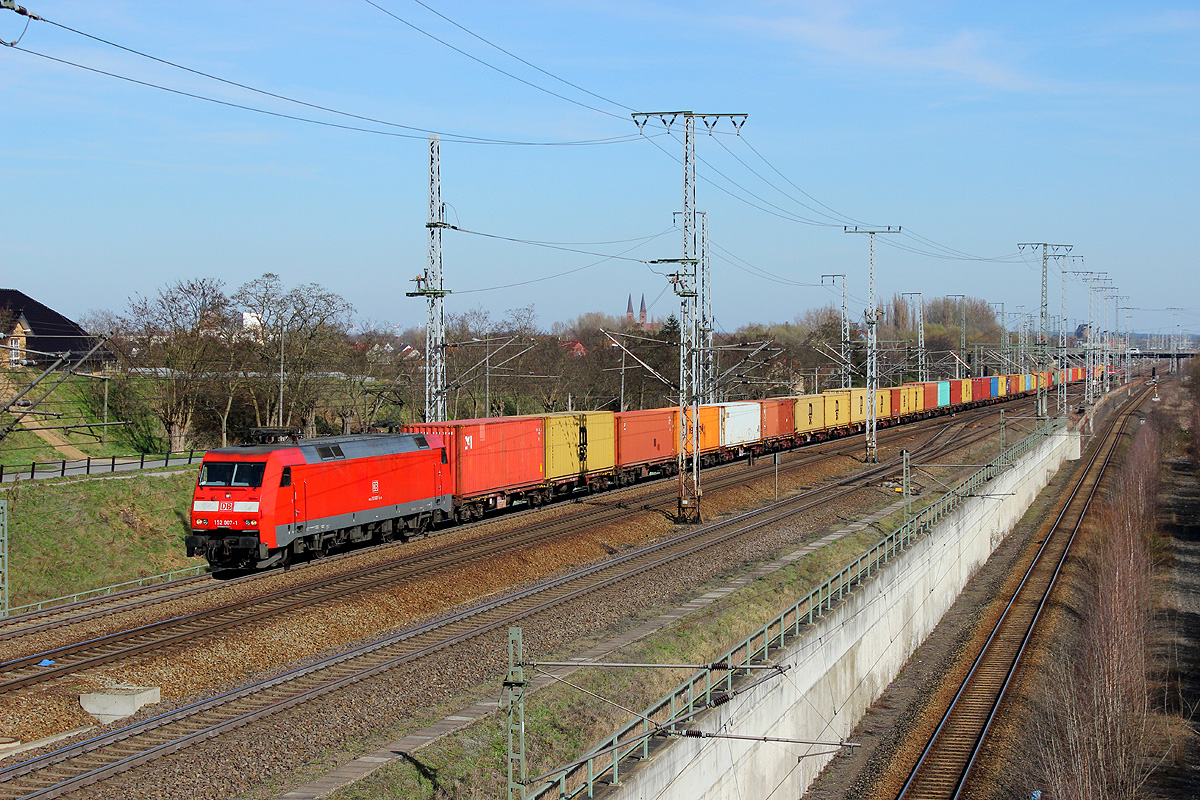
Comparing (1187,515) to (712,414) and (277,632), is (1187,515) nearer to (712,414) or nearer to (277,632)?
(712,414)

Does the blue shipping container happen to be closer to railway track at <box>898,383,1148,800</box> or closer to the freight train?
railway track at <box>898,383,1148,800</box>

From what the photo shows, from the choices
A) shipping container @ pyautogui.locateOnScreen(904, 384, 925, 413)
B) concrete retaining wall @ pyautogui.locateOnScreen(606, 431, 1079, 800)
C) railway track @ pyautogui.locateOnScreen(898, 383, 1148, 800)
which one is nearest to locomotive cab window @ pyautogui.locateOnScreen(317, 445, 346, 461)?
concrete retaining wall @ pyautogui.locateOnScreen(606, 431, 1079, 800)

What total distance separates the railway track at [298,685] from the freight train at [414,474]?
6.08 meters

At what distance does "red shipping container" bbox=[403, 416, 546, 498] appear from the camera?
3181cm

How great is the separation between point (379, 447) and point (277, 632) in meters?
9.48

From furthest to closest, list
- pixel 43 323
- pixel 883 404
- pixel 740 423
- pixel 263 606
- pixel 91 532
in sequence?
pixel 883 404 → pixel 43 323 → pixel 740 423 → pixel 91 532 → pixel 263 606

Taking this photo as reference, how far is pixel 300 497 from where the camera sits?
2492 centimetres

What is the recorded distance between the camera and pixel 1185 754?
78.2 feet

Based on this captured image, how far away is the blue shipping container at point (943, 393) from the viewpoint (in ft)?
283

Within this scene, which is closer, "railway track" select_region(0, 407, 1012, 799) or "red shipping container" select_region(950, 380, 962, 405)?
"railway track" select_region(0, 407, 1012, 799)

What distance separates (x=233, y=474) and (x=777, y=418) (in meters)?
38.4

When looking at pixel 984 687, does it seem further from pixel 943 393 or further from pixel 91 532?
pixel 943 393

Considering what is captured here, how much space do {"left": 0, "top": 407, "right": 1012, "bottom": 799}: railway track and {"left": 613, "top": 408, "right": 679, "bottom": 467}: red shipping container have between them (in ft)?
40.8

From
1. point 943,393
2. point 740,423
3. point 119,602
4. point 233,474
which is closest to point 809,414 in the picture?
point 740,423
